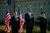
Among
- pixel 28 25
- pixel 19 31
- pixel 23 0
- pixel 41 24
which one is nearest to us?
pixel 28 25

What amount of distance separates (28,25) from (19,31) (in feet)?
5.77

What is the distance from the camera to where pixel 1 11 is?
68.2 meters

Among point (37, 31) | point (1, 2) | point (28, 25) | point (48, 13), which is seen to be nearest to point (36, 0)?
point (48, 13)

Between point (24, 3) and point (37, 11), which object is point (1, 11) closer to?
point (24, 3)

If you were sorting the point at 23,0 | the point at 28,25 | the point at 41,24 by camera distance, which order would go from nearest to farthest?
the point at 28,25 → the point at 41,24 → the point at 23,0

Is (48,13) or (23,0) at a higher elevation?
(23,0)

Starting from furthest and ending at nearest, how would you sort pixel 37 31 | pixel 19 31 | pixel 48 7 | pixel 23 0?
1. pixel 23 0
2. pixel 48 7
3. pixel 37 31
4. pixel 19 31

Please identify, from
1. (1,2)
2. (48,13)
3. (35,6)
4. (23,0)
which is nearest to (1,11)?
(1,2)

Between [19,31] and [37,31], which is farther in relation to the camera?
[37,31]

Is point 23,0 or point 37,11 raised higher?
point 23,0

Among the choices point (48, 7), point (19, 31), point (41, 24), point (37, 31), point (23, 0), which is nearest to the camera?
point (41, 24)

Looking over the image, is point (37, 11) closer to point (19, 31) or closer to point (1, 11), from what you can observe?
point (1, 11)

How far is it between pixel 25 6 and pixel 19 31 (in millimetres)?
55419

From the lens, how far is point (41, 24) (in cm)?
910
